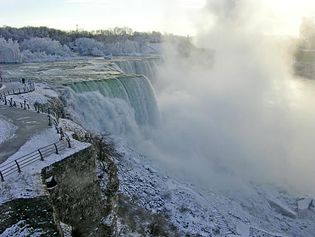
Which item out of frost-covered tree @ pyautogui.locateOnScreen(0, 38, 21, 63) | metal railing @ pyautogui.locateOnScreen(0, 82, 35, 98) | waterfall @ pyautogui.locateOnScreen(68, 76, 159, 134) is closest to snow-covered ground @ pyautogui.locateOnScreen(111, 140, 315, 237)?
waterfall @ pyautogui.locateOnScreen(68, 76, 159, 134)

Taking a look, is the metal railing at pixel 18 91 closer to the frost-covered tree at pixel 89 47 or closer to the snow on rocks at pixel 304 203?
the snow on rocks at pixel 304 203

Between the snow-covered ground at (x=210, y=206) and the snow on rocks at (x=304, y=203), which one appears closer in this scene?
the snow-covered ground at (x=210, y=206)

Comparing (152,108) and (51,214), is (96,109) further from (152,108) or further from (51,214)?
(51,214)

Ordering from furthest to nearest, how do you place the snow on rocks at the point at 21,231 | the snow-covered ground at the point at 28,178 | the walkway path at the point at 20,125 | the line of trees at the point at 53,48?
the line of trees at the point at 53,48 → the walkway path at the point at 20,125 → the snow-covered ground at the point at 28,178 → the snow on rocks at the point at 21,231

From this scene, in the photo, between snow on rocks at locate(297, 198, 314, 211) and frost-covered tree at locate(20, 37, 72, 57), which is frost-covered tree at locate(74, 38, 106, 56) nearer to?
frost-covered tree at locate(20, 37, 72, 57)

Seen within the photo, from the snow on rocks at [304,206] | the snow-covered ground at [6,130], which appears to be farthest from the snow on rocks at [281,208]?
the snow-covered ground at [6,130]

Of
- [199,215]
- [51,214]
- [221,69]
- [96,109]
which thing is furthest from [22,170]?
[221,69]
